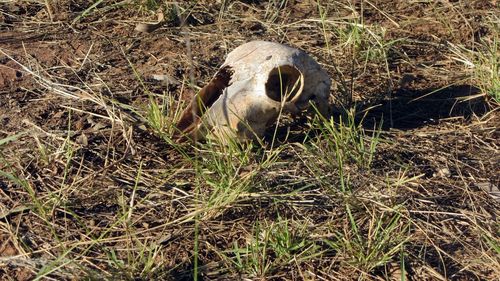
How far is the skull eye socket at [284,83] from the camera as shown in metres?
3.02

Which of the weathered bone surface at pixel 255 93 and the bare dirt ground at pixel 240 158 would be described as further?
the weathered bone surface at pixel 255 93

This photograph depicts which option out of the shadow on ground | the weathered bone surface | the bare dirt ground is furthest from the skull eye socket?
the shadow on ground

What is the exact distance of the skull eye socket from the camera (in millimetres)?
3018

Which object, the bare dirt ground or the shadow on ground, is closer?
the bare dirt ground

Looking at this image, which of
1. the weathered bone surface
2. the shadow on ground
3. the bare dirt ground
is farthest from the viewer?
the shadow on ground

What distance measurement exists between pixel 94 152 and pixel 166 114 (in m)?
0.31

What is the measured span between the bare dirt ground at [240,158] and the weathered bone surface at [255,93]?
0.10 metres

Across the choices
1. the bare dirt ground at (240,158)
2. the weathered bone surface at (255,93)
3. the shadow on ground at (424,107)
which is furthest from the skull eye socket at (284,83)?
the shadow on ground at (424,107)

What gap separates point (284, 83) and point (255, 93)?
175mm

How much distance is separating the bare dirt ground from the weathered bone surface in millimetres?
105

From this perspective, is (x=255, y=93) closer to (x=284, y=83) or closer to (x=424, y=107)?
(x=284, y=83)

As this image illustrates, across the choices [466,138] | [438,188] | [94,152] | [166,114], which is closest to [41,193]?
[94,152]

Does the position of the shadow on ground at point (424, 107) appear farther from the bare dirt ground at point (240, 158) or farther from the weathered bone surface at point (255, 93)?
the weathered bone surface at point (255, 93)

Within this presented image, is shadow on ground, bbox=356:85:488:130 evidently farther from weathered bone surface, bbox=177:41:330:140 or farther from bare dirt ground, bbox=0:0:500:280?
weathered bone surface, bbox=177:41:330:140
